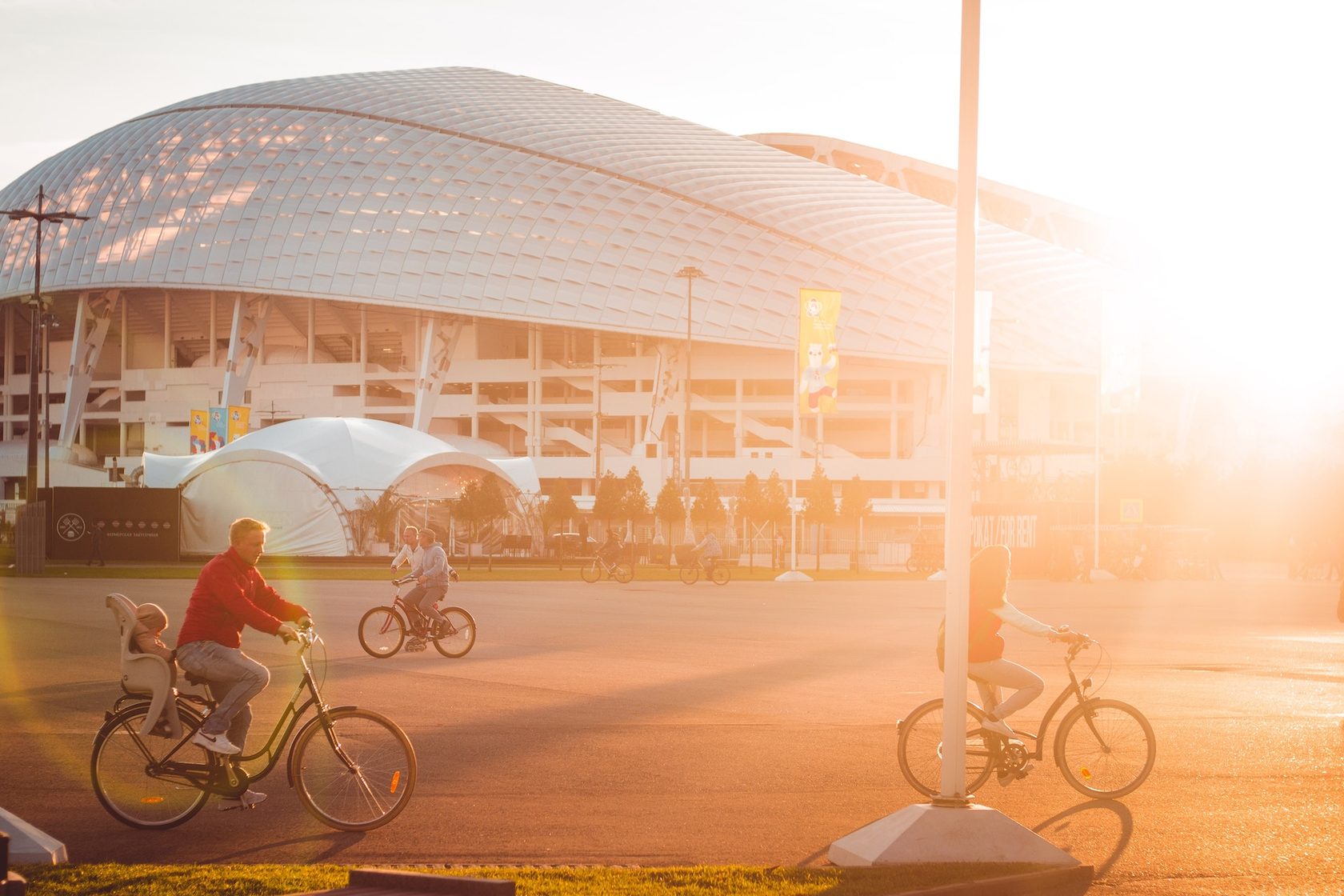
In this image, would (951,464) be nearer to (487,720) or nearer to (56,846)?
(56,846)

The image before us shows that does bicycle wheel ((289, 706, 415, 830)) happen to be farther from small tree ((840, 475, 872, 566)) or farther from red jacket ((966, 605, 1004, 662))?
small tree ((840, 475, 872, 566))

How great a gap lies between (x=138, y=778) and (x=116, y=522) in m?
44.1

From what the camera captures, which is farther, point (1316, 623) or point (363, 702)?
point (1316, 623)

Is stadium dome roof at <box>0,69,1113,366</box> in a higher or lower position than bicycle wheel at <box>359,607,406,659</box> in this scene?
higher

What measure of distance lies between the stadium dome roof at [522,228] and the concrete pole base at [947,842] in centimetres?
5906

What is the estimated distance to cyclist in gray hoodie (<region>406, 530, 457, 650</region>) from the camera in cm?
1930

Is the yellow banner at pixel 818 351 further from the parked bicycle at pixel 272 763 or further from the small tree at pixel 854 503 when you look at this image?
the parked bicycle at pixel 272 763

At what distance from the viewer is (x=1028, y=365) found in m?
75.6

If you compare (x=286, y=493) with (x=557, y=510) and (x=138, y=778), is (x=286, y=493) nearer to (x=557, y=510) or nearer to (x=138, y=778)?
(x=557, y=510)

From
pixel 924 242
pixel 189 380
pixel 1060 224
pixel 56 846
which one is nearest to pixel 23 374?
pixel 189 380

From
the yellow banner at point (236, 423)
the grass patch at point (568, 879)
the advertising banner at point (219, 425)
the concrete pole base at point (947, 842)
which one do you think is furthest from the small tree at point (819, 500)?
the grass patch at point (568, 879)

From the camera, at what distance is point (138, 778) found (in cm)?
878

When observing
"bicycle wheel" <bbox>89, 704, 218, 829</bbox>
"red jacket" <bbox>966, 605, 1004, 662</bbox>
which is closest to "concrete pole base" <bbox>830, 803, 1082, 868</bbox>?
"red jacket" <bbox>966, 605, 1004, 662</bbox>

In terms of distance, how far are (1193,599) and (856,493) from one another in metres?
24.8
